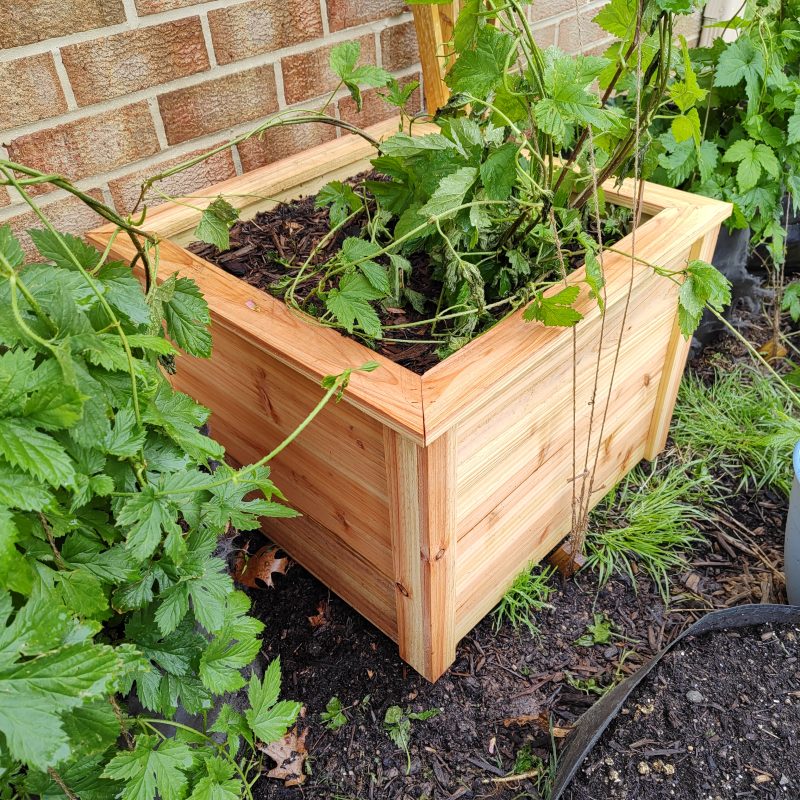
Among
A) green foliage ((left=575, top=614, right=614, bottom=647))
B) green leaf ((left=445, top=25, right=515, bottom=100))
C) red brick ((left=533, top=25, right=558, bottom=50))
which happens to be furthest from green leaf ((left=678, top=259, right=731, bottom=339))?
red brick ((left=533, top=25, right=558, bottom=50))

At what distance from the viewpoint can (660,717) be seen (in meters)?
1.31

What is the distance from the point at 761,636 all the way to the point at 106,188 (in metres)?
1.69

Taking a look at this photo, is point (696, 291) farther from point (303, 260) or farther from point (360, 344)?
point (303, 260)

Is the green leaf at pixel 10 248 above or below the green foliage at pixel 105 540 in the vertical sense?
above

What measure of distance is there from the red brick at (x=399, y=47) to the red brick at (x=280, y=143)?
245 millimetres

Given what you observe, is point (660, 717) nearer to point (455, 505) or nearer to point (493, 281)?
point (455, 505)

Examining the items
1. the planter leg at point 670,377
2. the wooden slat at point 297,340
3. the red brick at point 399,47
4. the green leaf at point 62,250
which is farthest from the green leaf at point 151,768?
the red brick at point 399,47

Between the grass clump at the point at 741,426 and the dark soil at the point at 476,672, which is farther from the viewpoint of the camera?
the grass clump at the point at 741,426

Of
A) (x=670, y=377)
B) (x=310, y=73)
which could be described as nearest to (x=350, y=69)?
(x=310, y=73)

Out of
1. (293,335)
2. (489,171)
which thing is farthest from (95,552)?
(489,171)

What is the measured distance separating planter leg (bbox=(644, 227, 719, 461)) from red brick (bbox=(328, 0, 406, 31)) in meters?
0.99

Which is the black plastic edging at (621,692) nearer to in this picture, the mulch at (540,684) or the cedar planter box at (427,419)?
the mulch at (540,684)

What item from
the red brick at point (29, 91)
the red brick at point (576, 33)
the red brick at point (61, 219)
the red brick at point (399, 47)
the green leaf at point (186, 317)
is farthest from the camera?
the red brick at point (576, 33)

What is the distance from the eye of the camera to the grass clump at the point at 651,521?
174 cm
